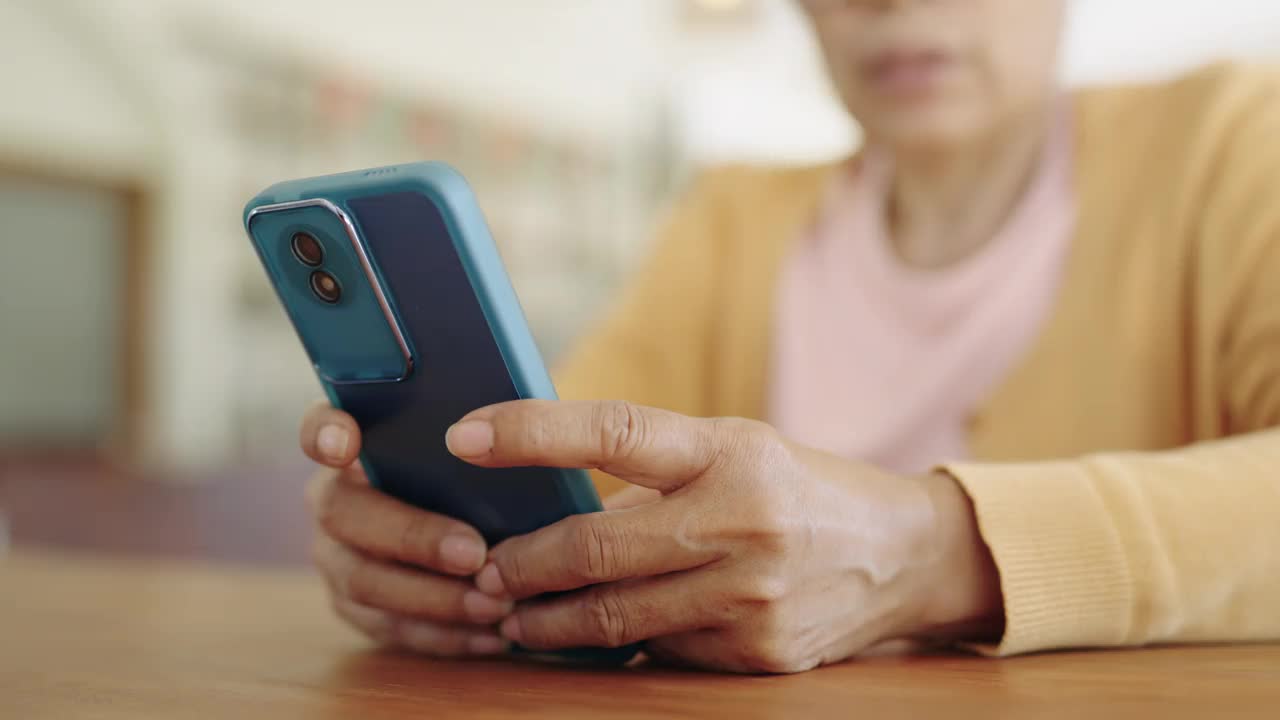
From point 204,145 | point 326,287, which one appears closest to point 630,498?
point 326,287

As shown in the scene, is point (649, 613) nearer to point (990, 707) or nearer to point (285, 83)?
point (990, 707)

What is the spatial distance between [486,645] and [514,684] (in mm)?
78

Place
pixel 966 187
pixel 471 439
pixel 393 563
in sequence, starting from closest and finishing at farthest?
1. pixel 471 439
2. pixel 393 563
3. pixel 966 187

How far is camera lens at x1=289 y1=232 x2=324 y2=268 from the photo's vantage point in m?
0.41

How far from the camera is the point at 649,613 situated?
0.41 m

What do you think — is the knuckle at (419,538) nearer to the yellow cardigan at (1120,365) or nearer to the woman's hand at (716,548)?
the woman's hand at (716,548)

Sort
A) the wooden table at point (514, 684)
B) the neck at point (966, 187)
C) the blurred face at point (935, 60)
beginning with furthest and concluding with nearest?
the neck at point (966, 187) → the blurred face at point (935, 60) → the wooden table at point (514, 684)

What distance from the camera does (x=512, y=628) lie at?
0.44 m

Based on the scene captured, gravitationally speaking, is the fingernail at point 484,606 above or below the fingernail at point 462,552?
below

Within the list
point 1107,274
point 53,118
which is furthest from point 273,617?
point 53,118

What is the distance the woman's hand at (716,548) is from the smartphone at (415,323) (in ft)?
0.07

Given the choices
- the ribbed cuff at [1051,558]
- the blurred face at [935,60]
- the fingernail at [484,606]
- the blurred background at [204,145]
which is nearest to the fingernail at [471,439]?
the fingernail at [484,606]

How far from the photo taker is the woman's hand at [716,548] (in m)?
0.38

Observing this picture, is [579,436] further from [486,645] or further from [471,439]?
[486,645]
